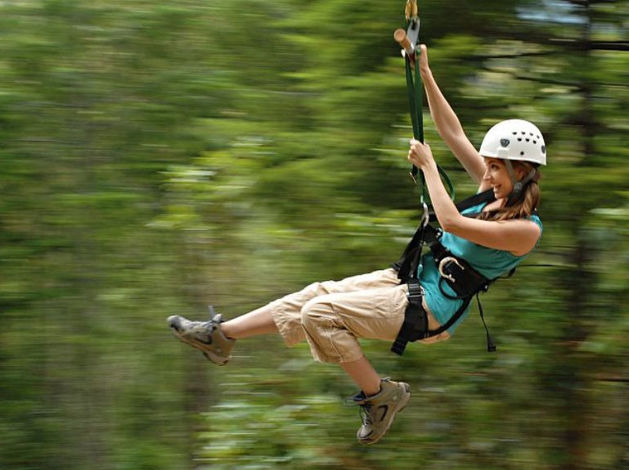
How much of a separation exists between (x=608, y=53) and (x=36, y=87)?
12.6 ft

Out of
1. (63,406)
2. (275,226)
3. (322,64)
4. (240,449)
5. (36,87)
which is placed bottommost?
(63,406)

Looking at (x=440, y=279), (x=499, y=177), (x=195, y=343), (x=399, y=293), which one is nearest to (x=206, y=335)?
(x=195, y=343)

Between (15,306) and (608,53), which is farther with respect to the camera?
(15,306)

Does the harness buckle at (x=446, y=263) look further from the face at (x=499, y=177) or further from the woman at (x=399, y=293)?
the face at (x=499, y=177)

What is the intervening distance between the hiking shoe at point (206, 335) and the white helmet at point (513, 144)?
113 cm

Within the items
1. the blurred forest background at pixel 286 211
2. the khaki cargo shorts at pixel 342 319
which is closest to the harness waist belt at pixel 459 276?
the khaki cargo shorts at pixel 342 319

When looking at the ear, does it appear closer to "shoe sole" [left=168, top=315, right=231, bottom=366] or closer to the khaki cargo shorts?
the khaki cargo shorts

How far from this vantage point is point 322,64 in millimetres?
5297

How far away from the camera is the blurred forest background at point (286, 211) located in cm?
512

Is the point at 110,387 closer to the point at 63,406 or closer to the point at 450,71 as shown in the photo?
the point at 63,406

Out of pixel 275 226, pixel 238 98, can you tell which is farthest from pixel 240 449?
pixel 238 98

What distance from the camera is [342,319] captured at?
11.4 ft

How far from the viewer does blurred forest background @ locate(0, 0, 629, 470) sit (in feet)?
16.8

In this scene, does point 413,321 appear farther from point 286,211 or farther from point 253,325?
point 286,211
